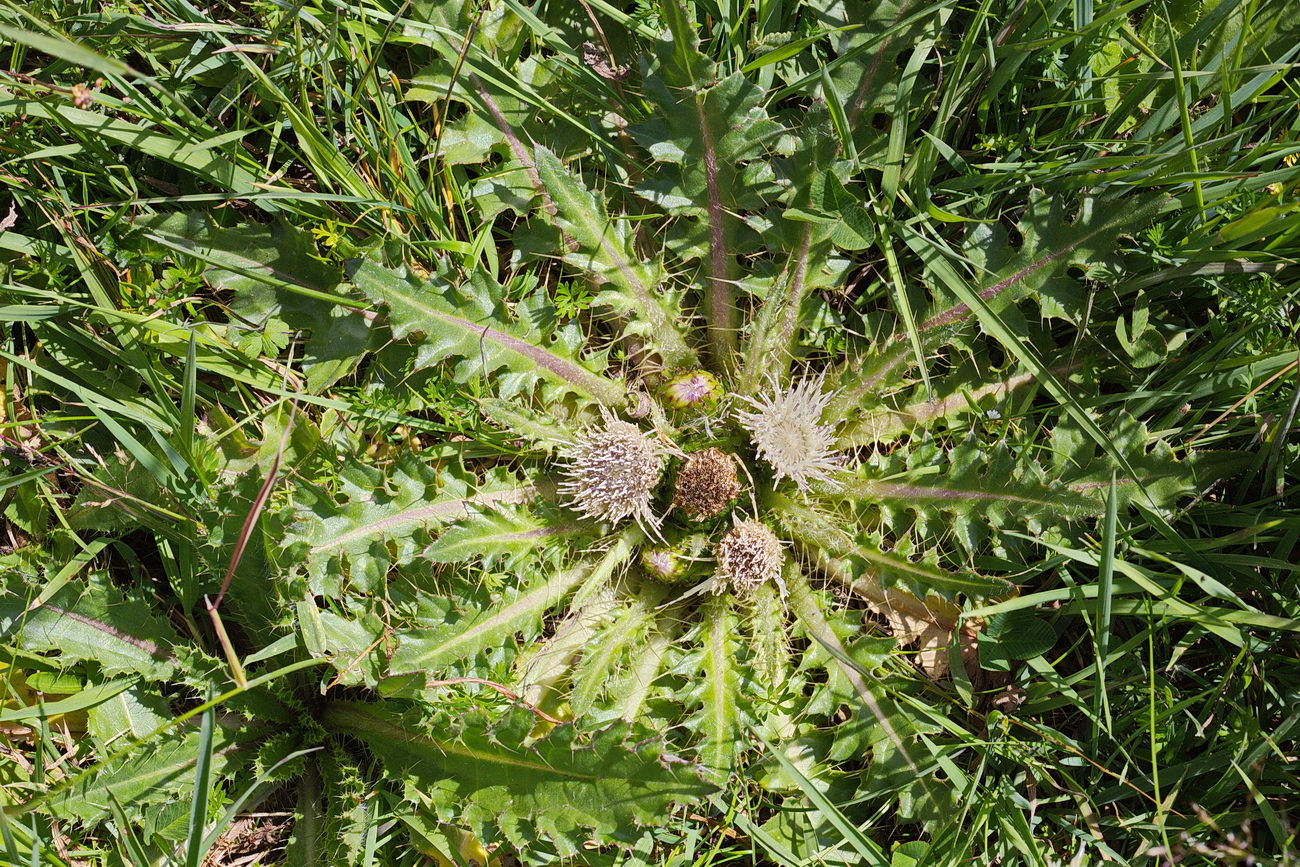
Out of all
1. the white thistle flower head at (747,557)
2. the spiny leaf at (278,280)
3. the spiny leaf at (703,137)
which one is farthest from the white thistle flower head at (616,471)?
the spiny leaf at (278,280)

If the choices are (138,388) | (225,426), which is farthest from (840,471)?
(138,388)

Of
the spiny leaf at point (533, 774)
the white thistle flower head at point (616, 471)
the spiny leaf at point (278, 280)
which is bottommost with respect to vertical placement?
the spiny leaf at point (533, 774)

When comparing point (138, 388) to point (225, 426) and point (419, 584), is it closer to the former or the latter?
point (225, 426)

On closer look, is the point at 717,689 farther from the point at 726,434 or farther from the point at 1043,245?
the point at 1043,245

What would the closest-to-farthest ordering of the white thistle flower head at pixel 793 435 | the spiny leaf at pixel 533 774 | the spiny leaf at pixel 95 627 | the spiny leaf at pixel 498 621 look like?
the spiny leaf at pixel 533 774 → the spiny leaf at pixel 498 621 → the white thistle flower head at pixel 793 435 → the spiny leaf at pixel 95 627

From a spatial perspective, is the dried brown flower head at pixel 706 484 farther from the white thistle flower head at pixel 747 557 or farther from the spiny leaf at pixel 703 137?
the spiny leaf at pixel 703 137

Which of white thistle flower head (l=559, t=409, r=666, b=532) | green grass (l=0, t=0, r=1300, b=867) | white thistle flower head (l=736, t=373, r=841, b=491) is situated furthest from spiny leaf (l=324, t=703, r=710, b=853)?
white thistle flower head (l=736, t=373, r=841, b=491)
